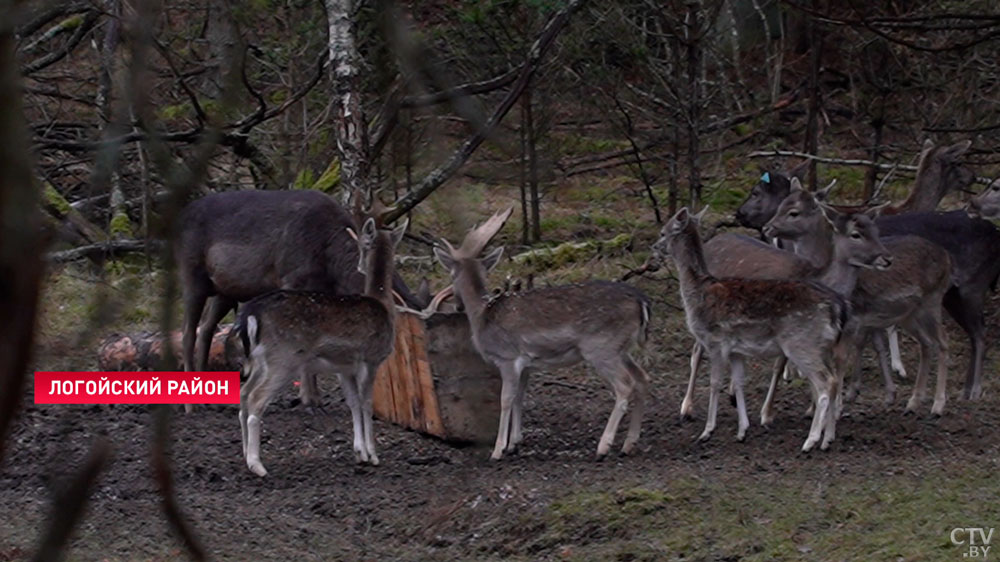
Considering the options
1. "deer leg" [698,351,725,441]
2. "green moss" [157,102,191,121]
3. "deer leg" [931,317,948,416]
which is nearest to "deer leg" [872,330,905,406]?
"deer leg" [931,317,948,416]

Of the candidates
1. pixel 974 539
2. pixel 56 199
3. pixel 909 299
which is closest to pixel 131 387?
pixel 56 199

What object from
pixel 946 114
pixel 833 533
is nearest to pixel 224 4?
pixel 833 533

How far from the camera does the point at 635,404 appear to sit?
8.23 m

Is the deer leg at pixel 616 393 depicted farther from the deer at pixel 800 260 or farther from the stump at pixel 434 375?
the deer at pixel 800 260

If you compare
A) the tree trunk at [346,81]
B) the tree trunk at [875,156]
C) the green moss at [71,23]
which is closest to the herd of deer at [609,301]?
the tree trunk at [346,81]

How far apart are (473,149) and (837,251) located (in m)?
7.57

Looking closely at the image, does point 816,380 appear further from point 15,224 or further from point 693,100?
point 15,224

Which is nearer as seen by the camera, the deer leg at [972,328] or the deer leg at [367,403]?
the deer leg at [367,403]

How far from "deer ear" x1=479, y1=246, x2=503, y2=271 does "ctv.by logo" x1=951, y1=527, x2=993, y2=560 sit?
148 inches

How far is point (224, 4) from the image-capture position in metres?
1.83

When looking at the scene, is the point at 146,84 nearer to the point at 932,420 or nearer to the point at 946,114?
the point at 932,420

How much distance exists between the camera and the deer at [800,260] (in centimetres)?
888

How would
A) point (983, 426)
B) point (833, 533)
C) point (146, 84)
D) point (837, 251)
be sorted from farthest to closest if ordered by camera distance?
1. point (837, 251)
2. point (983, 426)
3. point (833, 533)
4. point (146, 84)

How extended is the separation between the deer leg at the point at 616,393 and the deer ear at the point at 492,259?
3.62 feet
